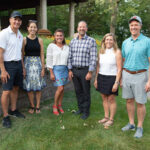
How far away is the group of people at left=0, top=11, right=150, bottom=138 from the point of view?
3053 mm

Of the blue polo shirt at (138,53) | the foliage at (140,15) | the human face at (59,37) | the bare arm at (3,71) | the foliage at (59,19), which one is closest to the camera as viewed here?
the blue polo shirt at (138,53)

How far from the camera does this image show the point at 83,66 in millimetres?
3650

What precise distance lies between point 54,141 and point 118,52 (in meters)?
1.89

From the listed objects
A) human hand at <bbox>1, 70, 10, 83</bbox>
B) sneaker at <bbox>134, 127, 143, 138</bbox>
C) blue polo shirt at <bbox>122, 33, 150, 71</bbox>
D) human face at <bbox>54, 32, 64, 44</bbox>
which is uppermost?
human face at <bbox>54, 32, 64, 44</bbox>

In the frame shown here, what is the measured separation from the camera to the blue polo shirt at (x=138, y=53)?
2932 mm

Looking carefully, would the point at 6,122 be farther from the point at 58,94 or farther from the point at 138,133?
the point at 138,133

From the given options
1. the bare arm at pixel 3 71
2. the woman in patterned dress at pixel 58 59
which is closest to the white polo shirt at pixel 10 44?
the bare arm at pixel 3 71

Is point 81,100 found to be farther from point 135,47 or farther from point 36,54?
point 135,47

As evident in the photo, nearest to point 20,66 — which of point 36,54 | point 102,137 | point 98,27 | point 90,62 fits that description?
point 36,54

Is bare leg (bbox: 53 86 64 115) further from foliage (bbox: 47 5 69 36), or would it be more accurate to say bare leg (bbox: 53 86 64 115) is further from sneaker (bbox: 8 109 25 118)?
foliage (bbox: 47 5 69 36)

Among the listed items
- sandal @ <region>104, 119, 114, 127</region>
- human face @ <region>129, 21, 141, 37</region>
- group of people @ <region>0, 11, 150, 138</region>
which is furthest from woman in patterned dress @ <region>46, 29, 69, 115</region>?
human face @ <region>129, 21, 141, 37</region>

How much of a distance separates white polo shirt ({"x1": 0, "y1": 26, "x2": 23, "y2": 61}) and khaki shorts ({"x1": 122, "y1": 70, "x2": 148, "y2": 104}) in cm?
200

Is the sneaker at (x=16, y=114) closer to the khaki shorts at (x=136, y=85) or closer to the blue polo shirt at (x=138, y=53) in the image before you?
the khaki shorts at (x=136, y=85)

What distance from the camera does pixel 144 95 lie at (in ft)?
10.1
